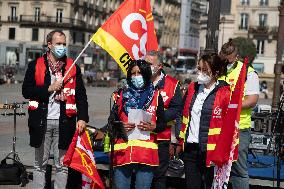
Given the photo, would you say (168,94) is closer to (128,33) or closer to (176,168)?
(128,33)

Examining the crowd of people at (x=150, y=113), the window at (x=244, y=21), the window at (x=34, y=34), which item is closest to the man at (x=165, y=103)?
the crowd of people at (x=150, y=113)

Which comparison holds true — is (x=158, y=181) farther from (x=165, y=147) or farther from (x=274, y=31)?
(x=274, y=31)

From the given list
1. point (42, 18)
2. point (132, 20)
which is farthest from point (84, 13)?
point (132, 20)

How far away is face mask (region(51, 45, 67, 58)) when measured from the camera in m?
5.71

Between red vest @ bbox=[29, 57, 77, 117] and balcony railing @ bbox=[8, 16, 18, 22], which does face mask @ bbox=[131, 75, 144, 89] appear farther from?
balcony railing @ bbox=[8, 16, 18, 22]

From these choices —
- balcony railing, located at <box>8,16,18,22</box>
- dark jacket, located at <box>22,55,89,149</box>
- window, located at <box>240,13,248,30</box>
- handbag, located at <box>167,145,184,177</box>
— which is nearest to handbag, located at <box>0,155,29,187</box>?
dark jacket, located at <box>22,55,89,149</box>

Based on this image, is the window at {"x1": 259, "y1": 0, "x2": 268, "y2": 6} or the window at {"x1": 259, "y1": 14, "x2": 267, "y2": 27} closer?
the window at {"x1": 259, "y1": 0, "x2": 268, "y2": 6}

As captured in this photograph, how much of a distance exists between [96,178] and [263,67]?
69.1 metres

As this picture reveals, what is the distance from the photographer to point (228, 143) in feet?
17.5

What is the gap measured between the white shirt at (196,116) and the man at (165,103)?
1.24 feet

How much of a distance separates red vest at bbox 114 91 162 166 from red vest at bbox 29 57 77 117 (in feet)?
2.63

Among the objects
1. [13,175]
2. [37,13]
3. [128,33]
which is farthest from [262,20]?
[13,175]

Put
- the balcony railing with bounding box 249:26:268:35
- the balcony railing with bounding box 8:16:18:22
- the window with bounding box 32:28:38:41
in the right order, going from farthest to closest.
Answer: the balcony railing with bounding box 249:26:268:35
the balcony railing with bounding box 8:16:18:22
the window with bounding box 32:28:38:41

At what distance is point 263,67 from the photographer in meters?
72.8
